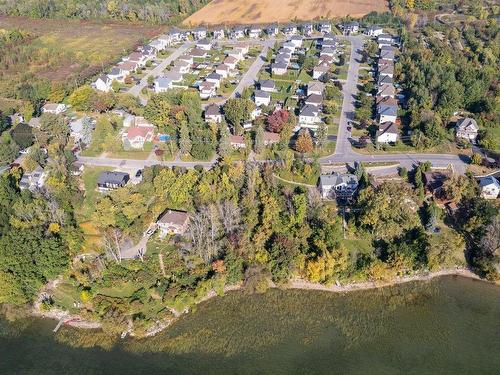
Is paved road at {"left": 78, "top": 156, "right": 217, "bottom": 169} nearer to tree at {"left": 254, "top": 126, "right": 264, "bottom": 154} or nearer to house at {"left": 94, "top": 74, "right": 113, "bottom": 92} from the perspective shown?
tree at {"left": 254, "top": 126, "right": 264, "bottom": 154}

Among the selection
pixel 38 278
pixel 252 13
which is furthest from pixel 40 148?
pixel 252 13

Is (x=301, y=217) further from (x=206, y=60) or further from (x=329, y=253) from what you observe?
(x=206, y=60)

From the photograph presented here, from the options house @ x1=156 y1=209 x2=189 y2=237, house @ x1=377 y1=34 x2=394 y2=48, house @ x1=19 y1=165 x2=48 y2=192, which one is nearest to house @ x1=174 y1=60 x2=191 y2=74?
house @ x1=19 y1=165 x2=48 y2=192

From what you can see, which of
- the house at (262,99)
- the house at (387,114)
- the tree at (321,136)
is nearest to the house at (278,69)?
the house at (262,99)

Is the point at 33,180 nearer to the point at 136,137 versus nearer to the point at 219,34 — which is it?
the point at 136,137

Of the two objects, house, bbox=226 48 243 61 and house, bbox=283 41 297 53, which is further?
house, bbox=283 41 297 53

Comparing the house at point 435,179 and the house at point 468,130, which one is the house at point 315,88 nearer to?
the house at point 468,130
